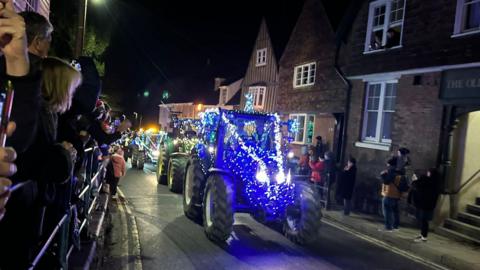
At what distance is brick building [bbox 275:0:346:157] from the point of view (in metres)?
19.4

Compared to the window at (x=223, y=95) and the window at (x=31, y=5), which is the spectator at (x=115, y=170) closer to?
the window at (x=31, y=5)

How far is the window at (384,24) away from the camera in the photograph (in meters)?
15.0

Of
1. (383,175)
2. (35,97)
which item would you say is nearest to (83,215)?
(35,97)

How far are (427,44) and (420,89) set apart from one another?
1381mm

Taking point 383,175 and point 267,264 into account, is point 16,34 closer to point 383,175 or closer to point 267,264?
point 267,264

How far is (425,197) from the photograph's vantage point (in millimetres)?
10719

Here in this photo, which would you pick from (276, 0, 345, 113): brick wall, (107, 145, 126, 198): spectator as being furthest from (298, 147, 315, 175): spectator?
(107, 145, 126, 198): spectator

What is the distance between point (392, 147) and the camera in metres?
14.8

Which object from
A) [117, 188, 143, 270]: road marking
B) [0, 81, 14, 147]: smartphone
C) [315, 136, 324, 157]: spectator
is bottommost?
[117, 188, 143, 270]: road marking

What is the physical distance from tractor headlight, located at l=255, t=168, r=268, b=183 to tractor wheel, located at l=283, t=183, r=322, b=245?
0.69 meters

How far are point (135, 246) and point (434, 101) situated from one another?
967 centimetres

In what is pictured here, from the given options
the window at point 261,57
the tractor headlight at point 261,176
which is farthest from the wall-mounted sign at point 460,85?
the window at point 261,57

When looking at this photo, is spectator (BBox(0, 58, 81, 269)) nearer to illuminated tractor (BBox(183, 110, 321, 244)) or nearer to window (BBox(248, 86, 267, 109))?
illuminated tractor (BBox(183, 110, 321, 244))

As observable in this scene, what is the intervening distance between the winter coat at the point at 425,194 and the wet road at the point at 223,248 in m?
1.64
